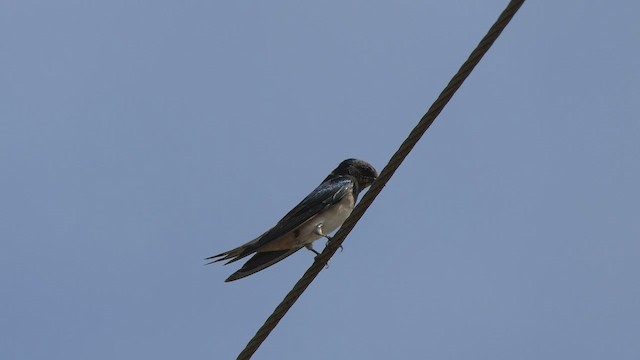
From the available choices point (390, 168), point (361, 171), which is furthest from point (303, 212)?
point (390, 168)

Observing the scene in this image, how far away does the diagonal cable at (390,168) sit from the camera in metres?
5.14

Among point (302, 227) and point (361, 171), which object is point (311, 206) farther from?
point (361, 171)

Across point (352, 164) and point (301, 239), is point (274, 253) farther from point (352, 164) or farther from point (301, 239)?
point (352, 164)

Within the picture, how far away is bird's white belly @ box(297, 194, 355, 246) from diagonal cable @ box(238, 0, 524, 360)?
2.17m

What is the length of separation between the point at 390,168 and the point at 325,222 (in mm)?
3221

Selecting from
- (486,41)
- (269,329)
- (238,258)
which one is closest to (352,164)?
Answer: (238,258)

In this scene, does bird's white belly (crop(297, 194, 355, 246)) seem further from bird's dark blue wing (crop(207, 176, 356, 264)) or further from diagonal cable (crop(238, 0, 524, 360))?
diagonal cable (crop(238, 0, 524, 360))

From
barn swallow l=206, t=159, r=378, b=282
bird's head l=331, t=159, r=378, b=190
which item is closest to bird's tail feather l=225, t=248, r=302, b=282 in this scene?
barn swallow l=206, t=159, r=378, b=282

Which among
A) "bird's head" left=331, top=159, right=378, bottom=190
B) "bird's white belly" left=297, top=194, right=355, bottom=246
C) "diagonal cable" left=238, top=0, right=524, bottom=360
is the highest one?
"bird's head" left=331, top=159, right=378, bottom=190

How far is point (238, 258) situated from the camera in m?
8.32

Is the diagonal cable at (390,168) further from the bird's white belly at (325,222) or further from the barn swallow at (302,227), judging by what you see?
the bird's white belly at (325,222)

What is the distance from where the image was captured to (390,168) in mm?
5707

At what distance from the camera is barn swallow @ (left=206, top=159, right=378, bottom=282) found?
842 centimetres

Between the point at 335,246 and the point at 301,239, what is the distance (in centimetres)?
226
